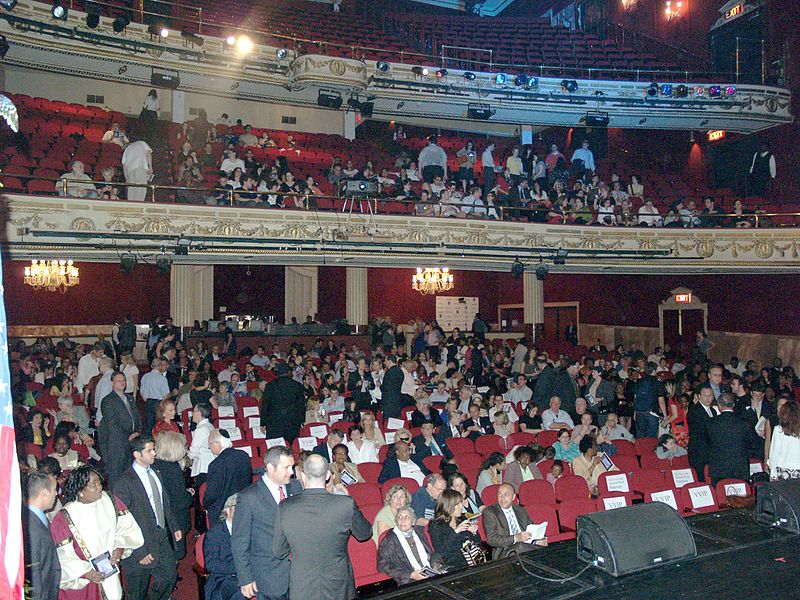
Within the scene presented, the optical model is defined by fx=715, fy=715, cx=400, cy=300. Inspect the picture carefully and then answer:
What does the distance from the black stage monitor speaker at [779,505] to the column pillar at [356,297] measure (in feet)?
41.8

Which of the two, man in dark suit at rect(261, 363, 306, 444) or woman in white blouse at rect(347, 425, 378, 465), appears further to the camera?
man in dark suit at rect(261, 363, 306, 444)

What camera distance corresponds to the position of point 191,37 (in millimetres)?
15328

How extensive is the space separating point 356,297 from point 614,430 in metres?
9.01

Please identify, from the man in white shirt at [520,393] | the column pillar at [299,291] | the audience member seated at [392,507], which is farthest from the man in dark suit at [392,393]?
the column pillar at [299,291]

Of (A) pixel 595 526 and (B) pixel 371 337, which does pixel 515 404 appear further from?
(A) pixel 595 526

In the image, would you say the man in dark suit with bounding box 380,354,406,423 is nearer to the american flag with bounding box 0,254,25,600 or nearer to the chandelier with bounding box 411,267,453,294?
the american flag with bounding box 0,254,25,600

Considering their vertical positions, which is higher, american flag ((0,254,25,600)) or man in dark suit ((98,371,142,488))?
american flag ((0,254,25,600))

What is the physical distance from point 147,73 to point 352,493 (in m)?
13.6

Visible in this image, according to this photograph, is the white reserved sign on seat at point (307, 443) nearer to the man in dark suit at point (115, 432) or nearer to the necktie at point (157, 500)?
the man in dark suit at point (115, 432)

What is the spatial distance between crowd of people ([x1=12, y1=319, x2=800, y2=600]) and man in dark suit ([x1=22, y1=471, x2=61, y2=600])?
0.4 inches

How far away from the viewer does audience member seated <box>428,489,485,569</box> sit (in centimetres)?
443

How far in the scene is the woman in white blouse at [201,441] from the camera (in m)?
6.50

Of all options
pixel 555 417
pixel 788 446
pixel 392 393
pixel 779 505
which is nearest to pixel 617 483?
pixel 788 446

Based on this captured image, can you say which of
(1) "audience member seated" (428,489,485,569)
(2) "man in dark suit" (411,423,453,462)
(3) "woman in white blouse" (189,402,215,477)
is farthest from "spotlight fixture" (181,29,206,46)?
(1) "audience member seated" (428,489,485,569)
